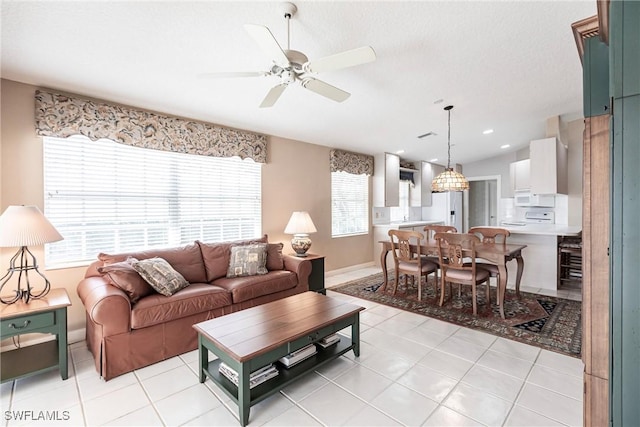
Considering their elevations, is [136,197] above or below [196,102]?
below

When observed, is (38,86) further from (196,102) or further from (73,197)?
(196,102)

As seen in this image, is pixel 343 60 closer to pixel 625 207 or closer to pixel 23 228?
pixel 625 207

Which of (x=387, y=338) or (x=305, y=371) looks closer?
(x=305, y=371)

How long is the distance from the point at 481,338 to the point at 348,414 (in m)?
1.68

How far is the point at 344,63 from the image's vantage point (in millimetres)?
1768

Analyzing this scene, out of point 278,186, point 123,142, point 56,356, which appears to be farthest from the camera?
point 278,186

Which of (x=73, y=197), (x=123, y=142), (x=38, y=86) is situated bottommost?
(x=73, y=197)

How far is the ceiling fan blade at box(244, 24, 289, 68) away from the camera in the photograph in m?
1.48

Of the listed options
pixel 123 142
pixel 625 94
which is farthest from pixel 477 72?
pixel 123 142

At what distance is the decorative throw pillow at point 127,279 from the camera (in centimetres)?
237

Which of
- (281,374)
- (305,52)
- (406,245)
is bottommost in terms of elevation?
(281,374)

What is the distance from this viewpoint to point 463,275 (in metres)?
3.36

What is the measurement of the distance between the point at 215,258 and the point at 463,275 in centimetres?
285

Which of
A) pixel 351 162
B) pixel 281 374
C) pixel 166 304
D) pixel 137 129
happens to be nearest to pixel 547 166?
pixel 351 162
